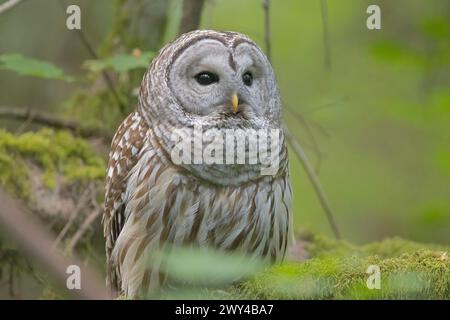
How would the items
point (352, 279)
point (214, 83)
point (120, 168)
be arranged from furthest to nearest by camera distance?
point (120, 168)
point (214, 83)
point (352, 279)

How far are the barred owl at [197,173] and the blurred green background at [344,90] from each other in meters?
2.60

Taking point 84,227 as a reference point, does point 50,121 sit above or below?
above

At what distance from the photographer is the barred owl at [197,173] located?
4.08 metres

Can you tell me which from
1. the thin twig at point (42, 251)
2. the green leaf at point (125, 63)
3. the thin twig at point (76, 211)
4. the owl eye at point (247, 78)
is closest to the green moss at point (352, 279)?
the thin twig at point (42, 251)

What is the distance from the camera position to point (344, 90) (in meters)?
9.39

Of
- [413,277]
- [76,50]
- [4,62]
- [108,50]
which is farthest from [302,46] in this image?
[413,277]

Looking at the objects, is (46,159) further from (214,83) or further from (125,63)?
(214,83)

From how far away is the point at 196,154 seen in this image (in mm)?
4078

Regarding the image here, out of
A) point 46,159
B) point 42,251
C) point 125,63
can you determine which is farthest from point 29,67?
point 42,251

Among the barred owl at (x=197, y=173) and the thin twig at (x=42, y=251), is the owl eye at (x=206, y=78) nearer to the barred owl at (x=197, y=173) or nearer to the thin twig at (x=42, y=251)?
the barred owl at (x=197, y=173)

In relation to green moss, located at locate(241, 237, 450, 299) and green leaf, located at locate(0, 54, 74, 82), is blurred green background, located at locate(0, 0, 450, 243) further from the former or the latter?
green moss, located at locate(241, 237, 450, 299)

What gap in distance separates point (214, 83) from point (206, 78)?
62 millimetres

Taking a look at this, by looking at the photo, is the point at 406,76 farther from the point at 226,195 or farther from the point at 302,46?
the point at 226,195

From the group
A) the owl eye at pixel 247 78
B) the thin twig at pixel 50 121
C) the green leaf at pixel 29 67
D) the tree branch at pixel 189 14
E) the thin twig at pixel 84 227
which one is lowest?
the thin twig at pixel 84 227
